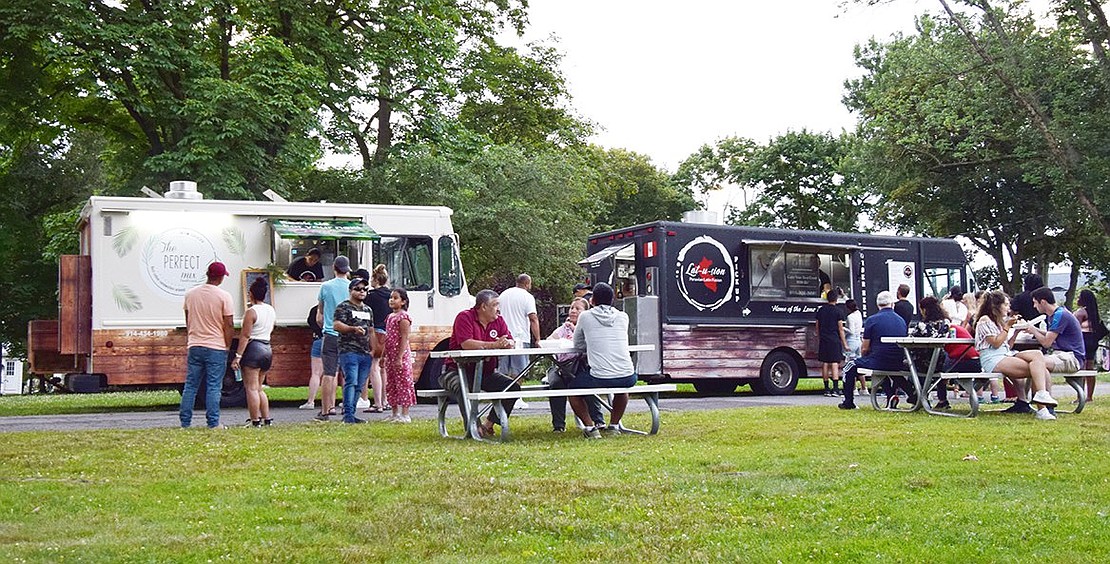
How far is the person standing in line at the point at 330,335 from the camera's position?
44.0 ft

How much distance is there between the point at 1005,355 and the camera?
42.3 feet

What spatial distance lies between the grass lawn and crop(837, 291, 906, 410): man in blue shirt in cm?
322

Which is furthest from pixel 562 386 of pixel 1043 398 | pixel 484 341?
pixel 1043 398

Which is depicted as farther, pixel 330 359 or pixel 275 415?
pixel 275 415

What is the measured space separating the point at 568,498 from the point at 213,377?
19.6 feet

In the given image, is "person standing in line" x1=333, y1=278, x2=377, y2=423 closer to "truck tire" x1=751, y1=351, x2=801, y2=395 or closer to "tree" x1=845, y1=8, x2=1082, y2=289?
"truck tire" x1=751, y1=351, x2=801, y2=395

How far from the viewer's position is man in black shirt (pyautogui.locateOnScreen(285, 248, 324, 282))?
16.8 metres

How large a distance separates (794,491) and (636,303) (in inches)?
450

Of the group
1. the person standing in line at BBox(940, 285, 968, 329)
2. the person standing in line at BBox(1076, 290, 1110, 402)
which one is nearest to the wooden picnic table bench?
the person standing in line at BBox(1076, 290, 1110, 402)

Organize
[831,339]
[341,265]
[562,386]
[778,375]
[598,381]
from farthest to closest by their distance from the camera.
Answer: [778,375]
[831,339]
[341,265]
[562,386]
[598,381]

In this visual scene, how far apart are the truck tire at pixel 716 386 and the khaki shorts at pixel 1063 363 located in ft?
26.2

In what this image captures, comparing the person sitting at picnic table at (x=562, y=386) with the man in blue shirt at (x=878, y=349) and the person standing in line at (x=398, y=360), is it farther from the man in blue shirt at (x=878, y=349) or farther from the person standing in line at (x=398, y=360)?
the man in blue shirt at (x=878, y=349)

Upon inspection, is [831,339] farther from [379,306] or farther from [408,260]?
[379,306]

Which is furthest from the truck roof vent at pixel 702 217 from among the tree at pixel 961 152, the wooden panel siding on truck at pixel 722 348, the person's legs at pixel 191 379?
the tree at pixel 961 152
